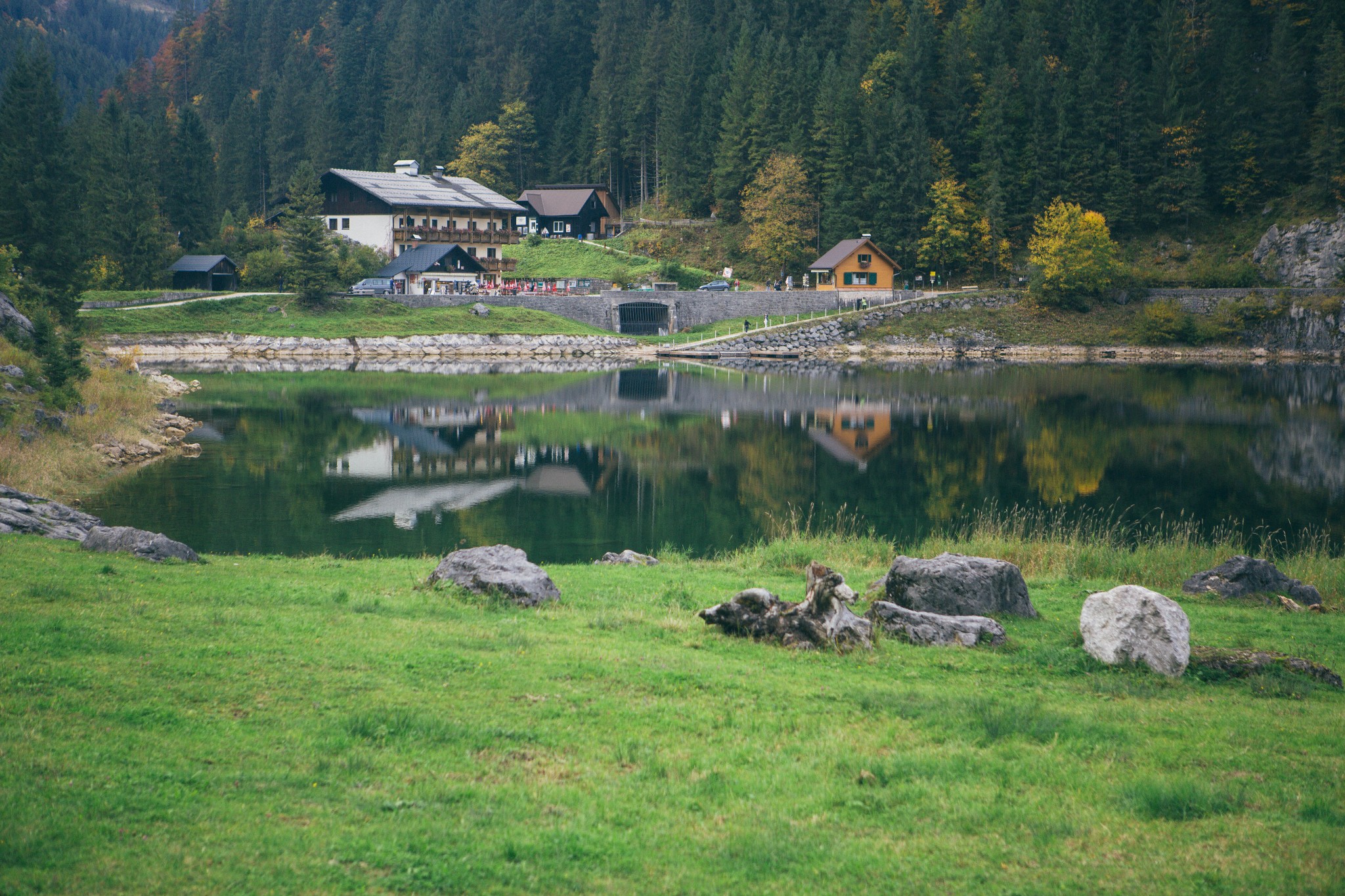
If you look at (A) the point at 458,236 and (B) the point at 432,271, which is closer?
(B) the point at 432,271

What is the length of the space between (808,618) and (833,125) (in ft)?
273

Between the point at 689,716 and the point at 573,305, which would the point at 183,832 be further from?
the point at 573,305

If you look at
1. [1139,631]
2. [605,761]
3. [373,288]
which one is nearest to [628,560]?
[1139,631]

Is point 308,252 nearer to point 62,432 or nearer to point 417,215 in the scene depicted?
point 417,215

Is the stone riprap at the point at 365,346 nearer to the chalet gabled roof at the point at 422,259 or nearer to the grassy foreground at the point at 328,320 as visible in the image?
the grassy foreground at the point at 328,320

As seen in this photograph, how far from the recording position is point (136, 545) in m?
15.2

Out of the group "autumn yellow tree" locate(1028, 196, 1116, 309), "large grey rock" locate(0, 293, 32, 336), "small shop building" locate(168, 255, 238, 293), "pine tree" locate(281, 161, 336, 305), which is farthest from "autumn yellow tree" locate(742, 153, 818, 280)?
"large grey rock" locate(0, 293, 32, 336)

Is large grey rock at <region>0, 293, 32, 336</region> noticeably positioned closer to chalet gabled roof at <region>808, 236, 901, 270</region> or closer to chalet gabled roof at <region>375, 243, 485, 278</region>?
chalet gabled roof at <region>375, 243, 485, 278</region>

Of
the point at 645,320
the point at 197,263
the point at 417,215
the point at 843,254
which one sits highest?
the point at 417,215

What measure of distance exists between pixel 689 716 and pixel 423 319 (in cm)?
7106

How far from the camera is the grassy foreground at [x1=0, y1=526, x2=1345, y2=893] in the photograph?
614cm

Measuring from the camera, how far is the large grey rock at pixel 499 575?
13.3 meters

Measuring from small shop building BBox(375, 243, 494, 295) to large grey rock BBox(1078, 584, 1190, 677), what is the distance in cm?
7508

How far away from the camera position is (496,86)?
121750 millimetres
